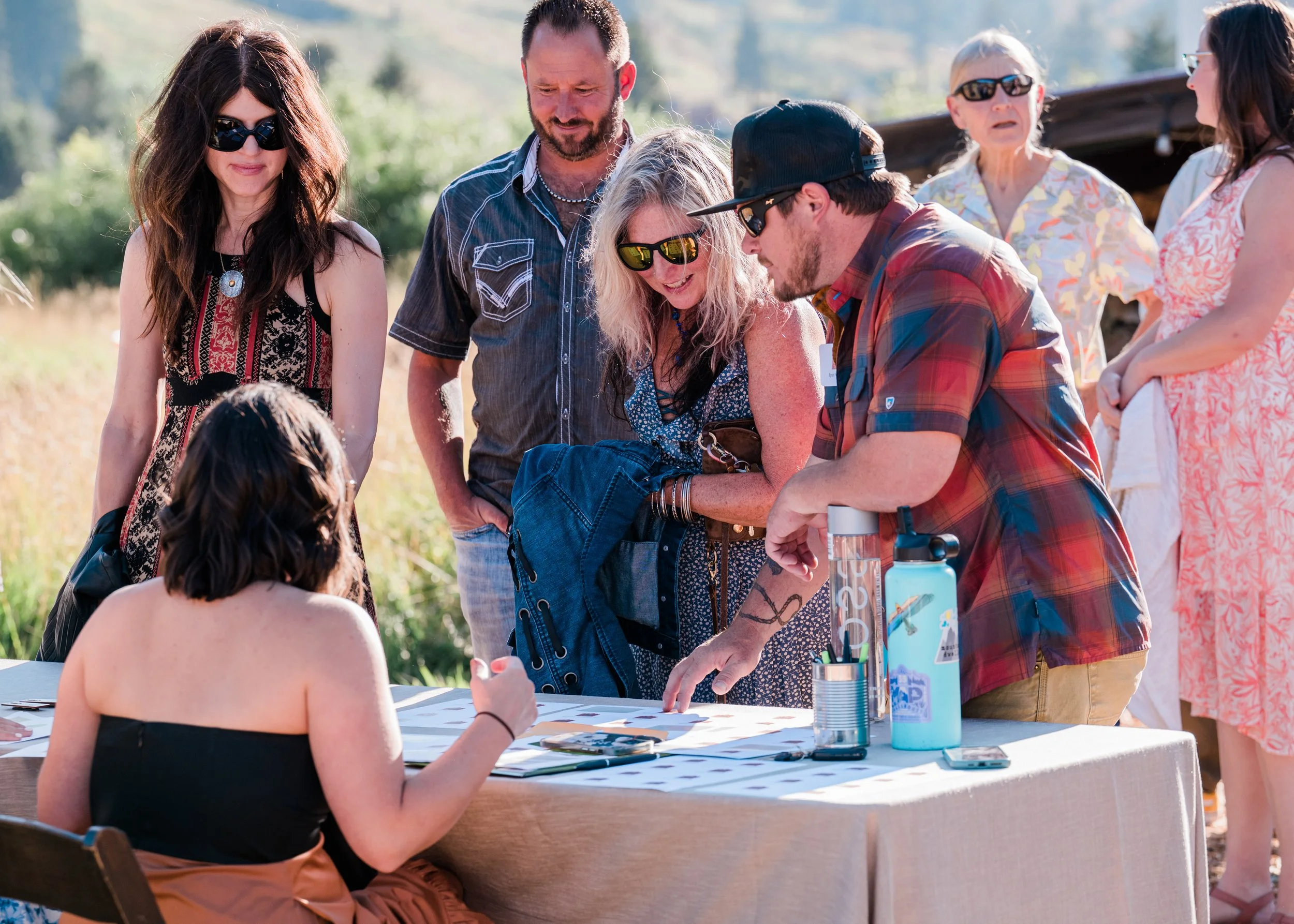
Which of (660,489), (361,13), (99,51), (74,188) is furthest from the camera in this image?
(361,13)

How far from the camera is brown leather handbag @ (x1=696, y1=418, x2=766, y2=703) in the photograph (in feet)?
9.58

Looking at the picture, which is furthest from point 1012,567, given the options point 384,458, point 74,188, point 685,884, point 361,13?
point 361,13

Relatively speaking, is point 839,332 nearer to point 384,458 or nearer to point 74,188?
point 384,458

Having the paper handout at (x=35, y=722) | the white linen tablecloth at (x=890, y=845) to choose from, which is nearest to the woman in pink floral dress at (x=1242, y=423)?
the white linen tablecloth at (x=890, y=845)

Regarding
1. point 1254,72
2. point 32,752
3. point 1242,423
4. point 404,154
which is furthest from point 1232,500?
point 404,154

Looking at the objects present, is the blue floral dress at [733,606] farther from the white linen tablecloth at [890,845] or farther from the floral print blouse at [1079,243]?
the floral print blouse at [1079,243]

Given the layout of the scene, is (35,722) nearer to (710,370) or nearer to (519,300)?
(710,370)

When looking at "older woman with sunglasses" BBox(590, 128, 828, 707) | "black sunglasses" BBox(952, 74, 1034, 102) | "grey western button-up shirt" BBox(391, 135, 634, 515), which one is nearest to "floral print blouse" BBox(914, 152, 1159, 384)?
"black sunglasses" BBox(952, 74, 1034, 102)

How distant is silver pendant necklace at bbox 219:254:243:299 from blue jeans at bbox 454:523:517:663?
2.96 feet

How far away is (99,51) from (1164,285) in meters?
85.4

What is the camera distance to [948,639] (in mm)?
2037

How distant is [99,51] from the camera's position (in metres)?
80.1

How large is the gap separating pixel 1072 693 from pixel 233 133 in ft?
6.64

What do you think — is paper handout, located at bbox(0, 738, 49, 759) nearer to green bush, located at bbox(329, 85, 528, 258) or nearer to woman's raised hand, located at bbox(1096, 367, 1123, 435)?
woman's raised hand, located at bbox(1096, 367, 1123, 435)
